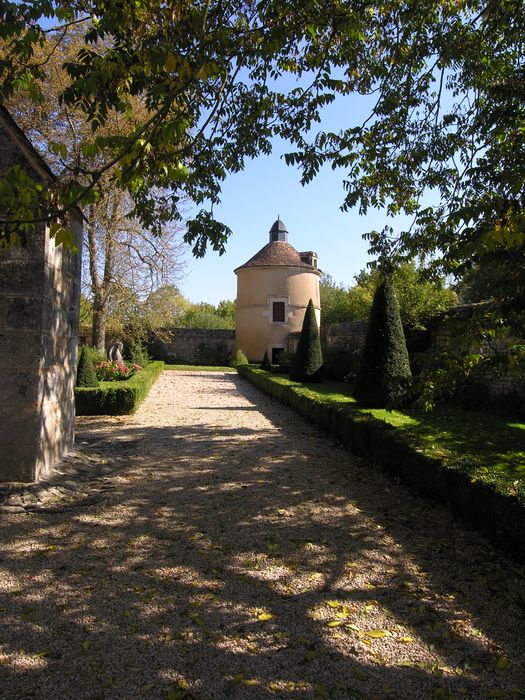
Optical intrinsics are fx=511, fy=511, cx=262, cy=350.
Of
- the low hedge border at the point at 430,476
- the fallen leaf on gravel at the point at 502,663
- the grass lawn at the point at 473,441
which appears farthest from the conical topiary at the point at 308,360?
the fallen leaf on gravel at the point at 502,663

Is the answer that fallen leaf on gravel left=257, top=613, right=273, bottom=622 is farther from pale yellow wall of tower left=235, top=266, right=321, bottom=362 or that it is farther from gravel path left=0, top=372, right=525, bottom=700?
pale yellow wall of tower left=235, top=266, right=321, bottom=362

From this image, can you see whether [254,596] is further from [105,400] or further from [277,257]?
[277,257]

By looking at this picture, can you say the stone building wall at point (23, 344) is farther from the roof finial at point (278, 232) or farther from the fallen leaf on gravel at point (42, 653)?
the roof finial at point (278, 232)

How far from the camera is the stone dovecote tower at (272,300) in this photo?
31.7 metres

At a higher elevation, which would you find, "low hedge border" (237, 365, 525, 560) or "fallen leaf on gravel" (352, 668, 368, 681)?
"low hedge border" (237, 365, 525, 560)

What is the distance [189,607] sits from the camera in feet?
10.2

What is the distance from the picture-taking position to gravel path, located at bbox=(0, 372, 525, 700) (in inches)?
95.5

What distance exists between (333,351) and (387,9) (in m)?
14.4

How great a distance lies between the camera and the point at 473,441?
6.90 meters

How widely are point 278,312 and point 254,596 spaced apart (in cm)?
2888

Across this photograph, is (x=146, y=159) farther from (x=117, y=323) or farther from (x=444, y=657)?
(x=117, y=323)

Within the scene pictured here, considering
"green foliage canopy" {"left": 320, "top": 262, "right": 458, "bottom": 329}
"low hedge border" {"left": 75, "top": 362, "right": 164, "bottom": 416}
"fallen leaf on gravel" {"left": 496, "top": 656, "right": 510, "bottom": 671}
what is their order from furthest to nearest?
"low hedge border" {"left": 75, "top": 362, "right": 164, "bottom": 416}, "green foliage canopy" {"left": 320, "top": 262, "right": 458, "bottom": 329}, "fallen leaf on gravel" {"left": 496, "top": 656, "right": 510, "bottom": 671}

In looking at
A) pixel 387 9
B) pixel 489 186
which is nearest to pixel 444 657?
pixel 489 186

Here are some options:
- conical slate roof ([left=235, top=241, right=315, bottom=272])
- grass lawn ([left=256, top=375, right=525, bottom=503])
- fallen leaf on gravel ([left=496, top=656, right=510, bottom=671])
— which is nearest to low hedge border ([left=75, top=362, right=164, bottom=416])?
grass lawn ([left=256, top=375, right=525, bottom=503])
